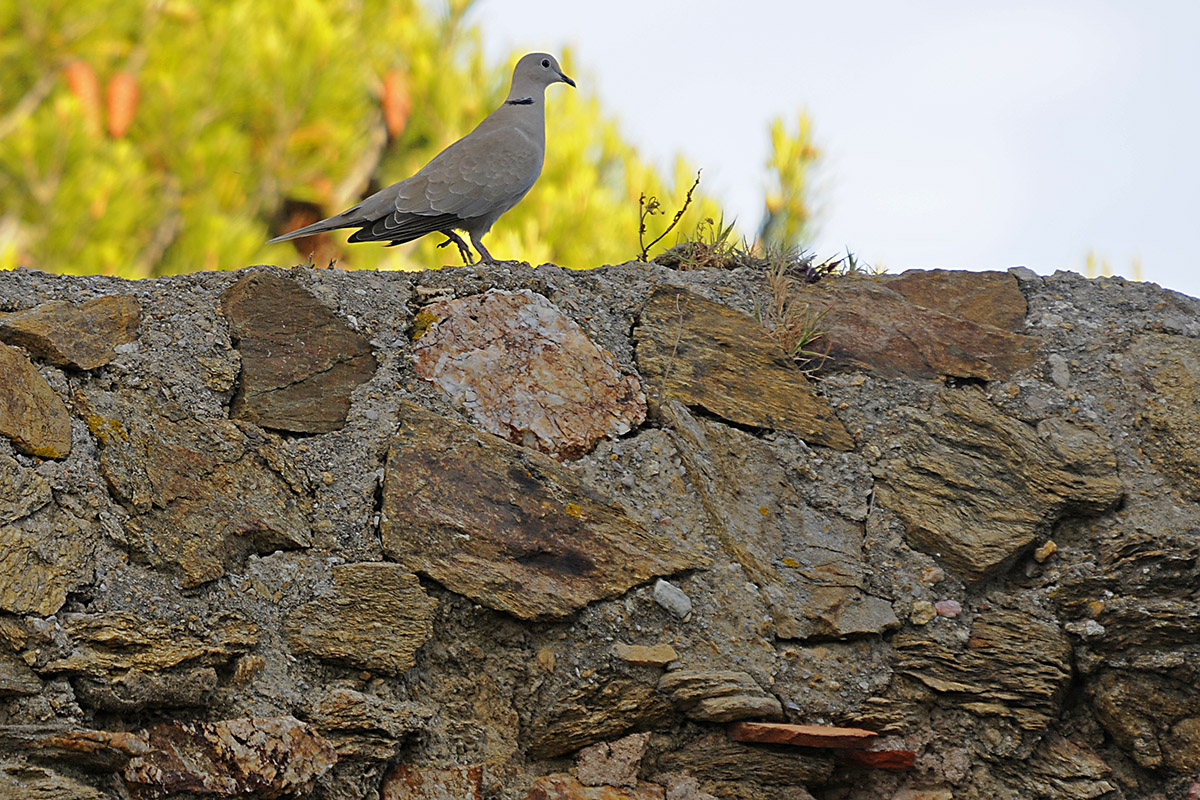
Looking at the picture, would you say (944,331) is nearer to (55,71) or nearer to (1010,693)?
(1010,693)

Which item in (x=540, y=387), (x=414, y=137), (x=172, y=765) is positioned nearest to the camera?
(x=172, y=765)

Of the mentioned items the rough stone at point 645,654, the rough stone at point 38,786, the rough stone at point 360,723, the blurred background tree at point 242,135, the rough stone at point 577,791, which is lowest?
the rough stone at point 577,791

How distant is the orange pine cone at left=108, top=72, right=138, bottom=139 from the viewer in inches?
333

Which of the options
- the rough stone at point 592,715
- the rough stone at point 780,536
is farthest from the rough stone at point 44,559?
the rough stone at point 780,536

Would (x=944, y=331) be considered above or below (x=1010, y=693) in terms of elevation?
above

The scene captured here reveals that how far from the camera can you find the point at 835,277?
4020 millimetres

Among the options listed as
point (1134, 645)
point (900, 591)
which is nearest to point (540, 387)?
point (900, 591)

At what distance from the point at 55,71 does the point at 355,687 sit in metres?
7.27

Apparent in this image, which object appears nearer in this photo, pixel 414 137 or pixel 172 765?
pixel 172 765

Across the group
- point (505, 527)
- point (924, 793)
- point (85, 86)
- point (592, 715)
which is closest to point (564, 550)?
point (505, 527)

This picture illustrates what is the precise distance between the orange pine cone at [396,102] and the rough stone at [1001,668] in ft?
22.8

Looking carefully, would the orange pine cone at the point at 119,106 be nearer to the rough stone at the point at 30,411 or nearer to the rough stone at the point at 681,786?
the rough stone at the point at 30,411

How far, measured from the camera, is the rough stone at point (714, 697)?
292cm

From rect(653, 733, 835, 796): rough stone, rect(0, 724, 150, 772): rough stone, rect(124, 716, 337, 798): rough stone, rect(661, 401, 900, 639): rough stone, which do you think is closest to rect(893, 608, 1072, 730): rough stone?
rect(661, 401, 900, 639): rough stone
